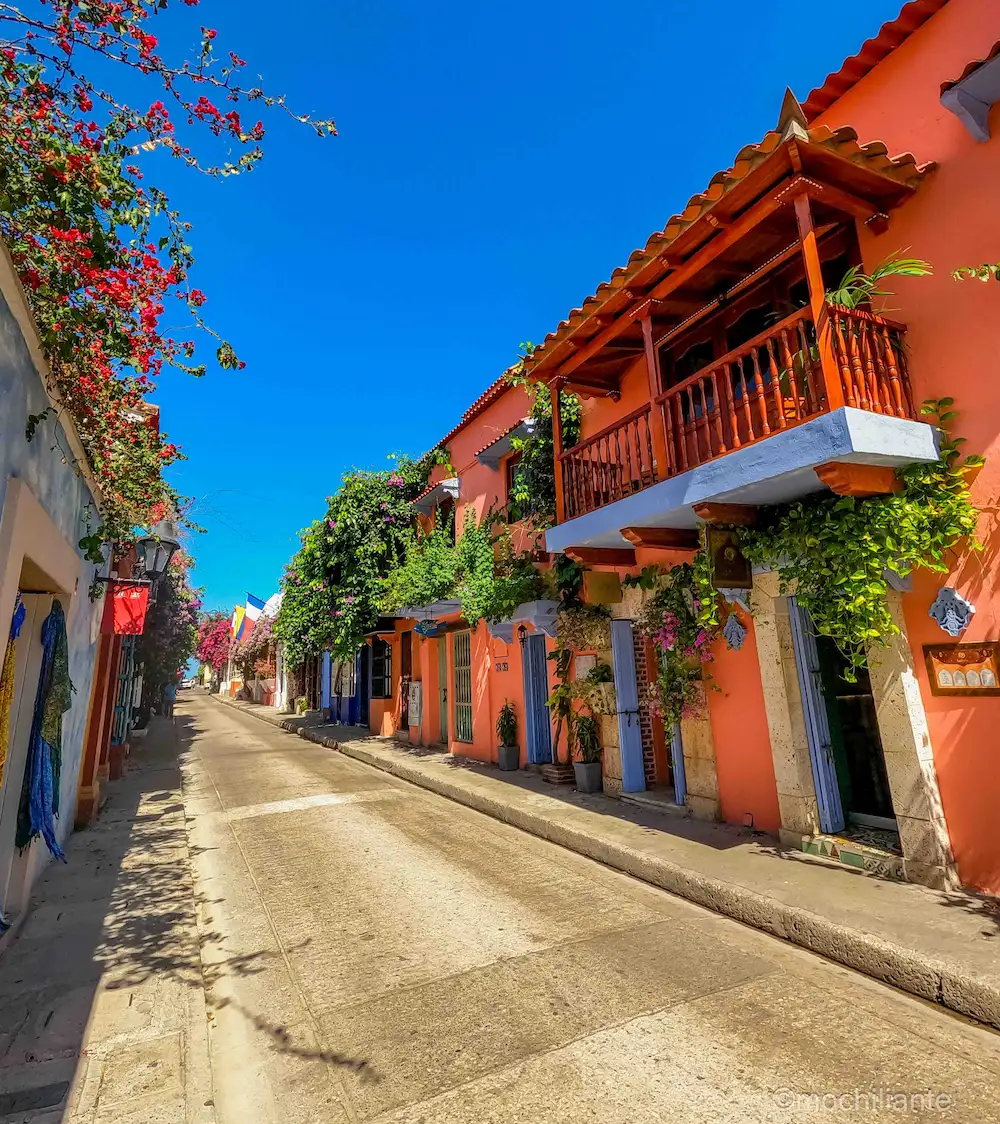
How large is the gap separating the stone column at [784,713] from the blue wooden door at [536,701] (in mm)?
5150

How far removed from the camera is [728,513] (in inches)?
228

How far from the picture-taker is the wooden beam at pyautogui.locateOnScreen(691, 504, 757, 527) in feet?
18.7

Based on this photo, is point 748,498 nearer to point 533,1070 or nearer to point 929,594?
point 929,594

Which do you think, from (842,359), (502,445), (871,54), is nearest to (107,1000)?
(842,359)

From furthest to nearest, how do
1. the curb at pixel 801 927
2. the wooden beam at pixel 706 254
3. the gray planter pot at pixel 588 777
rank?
1. the gray planter pot at pixel 588 777
2. the wooden beam at pixel 706 254
3. the curb at pixel 801 927

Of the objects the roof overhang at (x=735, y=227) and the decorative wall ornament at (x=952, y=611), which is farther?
the roof overhang at (x=735, y=227)

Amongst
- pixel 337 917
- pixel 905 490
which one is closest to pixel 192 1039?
pixel 337 917

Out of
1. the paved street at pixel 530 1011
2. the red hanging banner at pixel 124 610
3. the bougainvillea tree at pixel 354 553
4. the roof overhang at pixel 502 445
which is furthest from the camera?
the bougainvillea tree at pixel 354 553

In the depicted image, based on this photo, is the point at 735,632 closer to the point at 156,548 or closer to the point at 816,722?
the point at 816,722

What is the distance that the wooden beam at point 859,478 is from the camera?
15.2ft

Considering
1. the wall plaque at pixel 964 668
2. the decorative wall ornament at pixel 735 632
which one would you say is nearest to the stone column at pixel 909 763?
the wall plaque at pixel 964 668

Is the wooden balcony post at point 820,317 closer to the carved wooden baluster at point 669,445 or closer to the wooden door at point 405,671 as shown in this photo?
the carved wooden baluster at point 669,445

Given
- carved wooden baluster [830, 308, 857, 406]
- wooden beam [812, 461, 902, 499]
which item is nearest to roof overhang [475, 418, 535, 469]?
carved wooden baluster [830, 308, 857, 406]

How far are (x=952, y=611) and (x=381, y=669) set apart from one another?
54.4 ft
